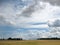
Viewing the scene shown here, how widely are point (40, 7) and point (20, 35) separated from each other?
0.59 metres

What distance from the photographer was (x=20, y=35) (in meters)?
2.20

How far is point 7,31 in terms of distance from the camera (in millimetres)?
2219

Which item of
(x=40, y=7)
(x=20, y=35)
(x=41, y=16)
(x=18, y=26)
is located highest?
(x=40, y=7)

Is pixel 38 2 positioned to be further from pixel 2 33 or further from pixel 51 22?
pixel 2 33

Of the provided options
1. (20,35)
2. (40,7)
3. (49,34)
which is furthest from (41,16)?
(20,35)

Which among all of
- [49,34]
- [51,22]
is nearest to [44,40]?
[49,34]

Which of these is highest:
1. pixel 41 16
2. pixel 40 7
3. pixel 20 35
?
pixel 40 7

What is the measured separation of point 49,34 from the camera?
219 cm

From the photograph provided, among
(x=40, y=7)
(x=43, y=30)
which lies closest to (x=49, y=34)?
(x=43, y=30)

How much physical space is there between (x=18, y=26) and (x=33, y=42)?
0.37 meters

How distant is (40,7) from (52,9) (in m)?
0.21

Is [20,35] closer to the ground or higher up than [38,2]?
closer to the ground

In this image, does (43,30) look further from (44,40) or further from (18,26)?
(18,26)

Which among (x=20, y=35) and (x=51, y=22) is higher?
(x=51, y=22)
